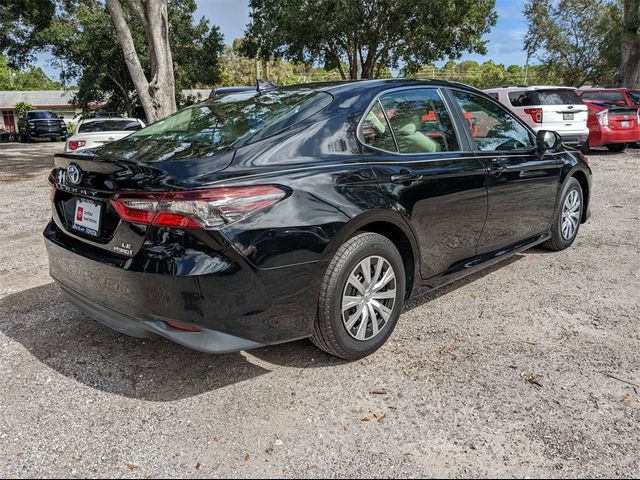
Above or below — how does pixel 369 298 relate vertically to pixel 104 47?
below

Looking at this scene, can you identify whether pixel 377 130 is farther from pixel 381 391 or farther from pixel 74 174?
pixel 74 174

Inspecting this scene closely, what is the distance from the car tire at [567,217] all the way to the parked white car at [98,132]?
8939 mm

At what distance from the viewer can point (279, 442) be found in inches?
95.0

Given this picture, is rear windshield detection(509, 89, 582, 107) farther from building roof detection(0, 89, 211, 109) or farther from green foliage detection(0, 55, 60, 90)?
green foliage detection(0, 55, 60, 90)

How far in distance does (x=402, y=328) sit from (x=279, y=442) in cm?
145

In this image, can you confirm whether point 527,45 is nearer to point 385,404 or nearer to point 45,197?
point 45,197

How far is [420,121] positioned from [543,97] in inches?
386

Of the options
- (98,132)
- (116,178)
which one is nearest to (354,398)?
(116,178)

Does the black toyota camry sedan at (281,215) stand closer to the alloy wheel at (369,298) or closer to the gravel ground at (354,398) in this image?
the alloy wheel at (369,298)

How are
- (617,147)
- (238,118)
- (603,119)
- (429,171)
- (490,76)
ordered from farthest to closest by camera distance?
(490,76)
(617,147)
(603,119)
(429,171)
(238,118)

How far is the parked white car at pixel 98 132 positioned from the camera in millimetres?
11359

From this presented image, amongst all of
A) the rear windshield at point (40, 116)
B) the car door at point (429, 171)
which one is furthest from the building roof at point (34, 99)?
the car door at point (429, 171)

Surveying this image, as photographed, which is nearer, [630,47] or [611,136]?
[611,136]

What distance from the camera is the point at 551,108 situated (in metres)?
11.9
